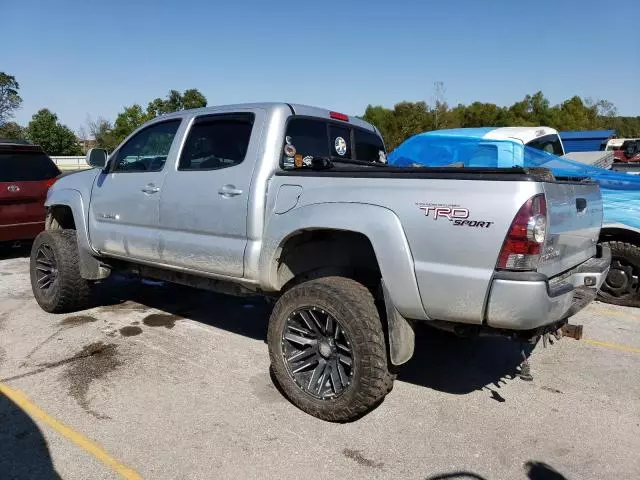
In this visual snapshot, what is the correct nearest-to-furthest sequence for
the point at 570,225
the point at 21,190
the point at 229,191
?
1. the point at 570,225
2. the point at 229,191
3. the point at 21,190

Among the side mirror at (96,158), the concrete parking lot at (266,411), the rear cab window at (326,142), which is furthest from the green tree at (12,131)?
the rear cab window at (326,142)

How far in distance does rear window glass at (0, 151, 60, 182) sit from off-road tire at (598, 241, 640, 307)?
8007mm

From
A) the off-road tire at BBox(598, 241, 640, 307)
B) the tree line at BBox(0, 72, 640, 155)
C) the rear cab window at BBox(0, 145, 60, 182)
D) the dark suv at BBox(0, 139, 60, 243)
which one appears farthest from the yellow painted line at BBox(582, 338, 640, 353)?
the tree line at BBox(0, 72, 640, 155)

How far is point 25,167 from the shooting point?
26.6ft

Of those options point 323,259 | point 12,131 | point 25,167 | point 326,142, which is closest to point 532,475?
point 323,259

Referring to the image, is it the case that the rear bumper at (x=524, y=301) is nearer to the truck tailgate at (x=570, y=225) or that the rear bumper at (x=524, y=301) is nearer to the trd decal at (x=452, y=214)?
the truck tailgate at (x=570, y=225)

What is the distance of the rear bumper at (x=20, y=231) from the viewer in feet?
25.6

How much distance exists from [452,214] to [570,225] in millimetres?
850

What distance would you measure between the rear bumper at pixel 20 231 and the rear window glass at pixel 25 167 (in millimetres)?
694

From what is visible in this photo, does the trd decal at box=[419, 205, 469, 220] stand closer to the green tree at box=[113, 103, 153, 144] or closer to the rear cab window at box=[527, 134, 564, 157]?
the rear cab window at box=[527, 134, 564, 157]

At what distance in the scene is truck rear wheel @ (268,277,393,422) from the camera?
10.4 ft

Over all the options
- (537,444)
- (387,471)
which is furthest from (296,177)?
(537,444)

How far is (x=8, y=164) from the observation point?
7.94 m

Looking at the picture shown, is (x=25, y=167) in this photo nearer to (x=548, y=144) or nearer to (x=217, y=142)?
(x=217, y=142)
